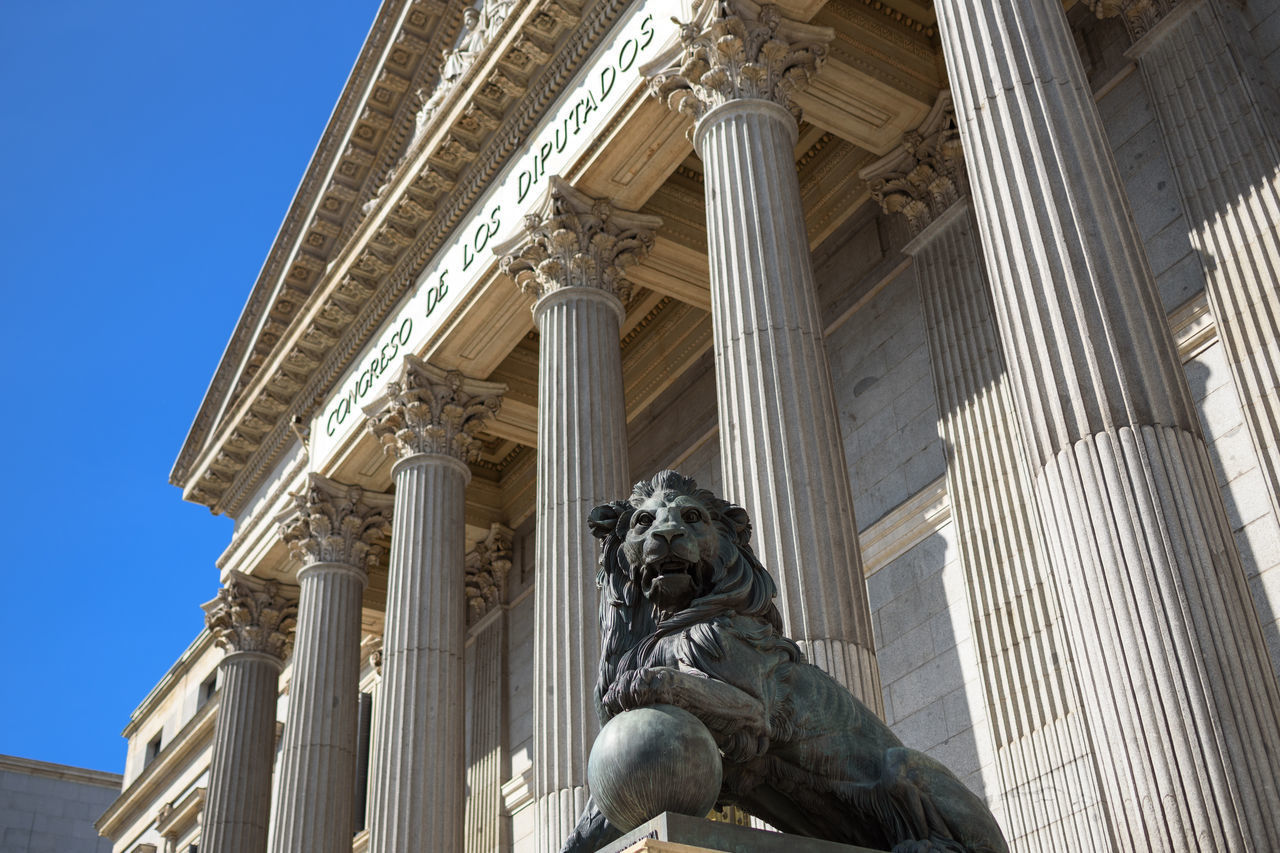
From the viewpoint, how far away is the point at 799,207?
1416 cm

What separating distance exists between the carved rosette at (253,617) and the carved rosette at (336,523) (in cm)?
284

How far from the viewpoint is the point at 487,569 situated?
84.6ft

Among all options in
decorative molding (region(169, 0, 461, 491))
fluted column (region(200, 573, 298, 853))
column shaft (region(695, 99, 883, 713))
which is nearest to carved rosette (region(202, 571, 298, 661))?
fluted column (region(200, 573, 298, 853))

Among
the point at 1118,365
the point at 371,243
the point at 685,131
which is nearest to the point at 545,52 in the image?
the point at 685,131

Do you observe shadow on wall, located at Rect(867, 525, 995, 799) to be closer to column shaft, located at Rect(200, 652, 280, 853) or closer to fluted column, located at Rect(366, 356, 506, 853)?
fluted column, located at Rect(366, 356, 506, 853)

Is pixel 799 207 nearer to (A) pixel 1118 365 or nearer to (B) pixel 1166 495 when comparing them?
(A) pixel 1118 365

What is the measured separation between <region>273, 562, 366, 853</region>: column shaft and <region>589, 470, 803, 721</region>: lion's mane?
15.8 m

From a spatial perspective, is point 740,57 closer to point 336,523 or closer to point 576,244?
point 576,244

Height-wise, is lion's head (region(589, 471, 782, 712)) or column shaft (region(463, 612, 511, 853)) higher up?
column shaft (region(463, 612, 511, 853))

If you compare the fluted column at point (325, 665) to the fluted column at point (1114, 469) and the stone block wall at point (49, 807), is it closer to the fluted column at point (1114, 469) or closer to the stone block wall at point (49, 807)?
the fluted column at point (1114, 469)

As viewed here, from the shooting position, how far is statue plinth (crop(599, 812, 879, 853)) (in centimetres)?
435

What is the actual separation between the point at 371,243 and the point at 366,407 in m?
2.73

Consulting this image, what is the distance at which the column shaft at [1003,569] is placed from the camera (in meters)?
13.1

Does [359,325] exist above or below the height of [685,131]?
above
